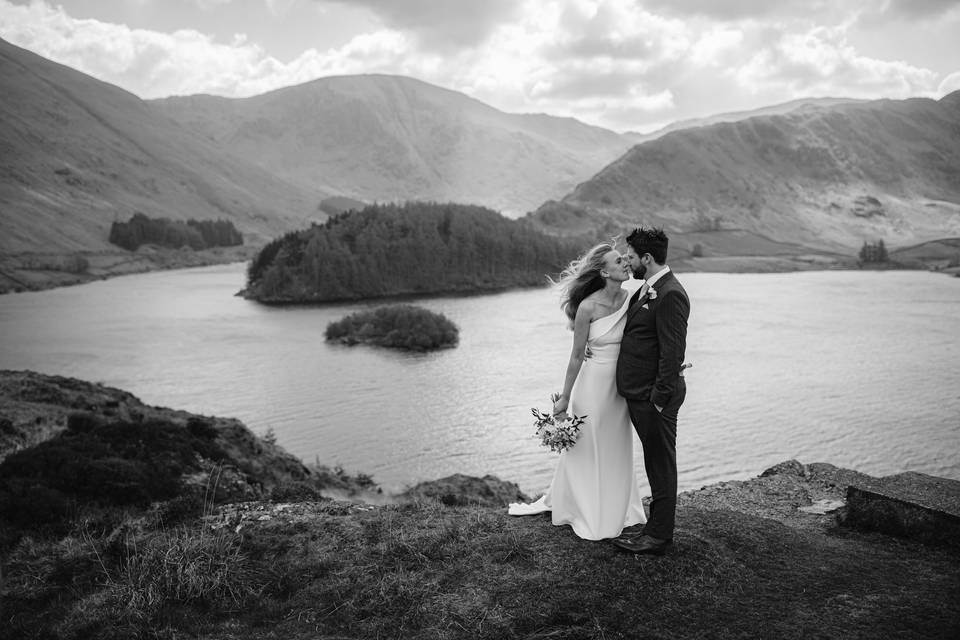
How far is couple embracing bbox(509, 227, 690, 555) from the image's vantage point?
25.1ft

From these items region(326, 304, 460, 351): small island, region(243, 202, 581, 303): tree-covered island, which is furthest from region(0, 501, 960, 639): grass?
region(243, 202, 581, 303): tree-covered island

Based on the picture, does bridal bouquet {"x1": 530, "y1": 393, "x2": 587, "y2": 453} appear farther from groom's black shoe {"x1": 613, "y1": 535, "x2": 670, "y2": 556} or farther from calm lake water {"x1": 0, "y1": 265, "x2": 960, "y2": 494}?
calm lake water {"x1": 0, "y1": 265, "x2": 960, "y2": 494}

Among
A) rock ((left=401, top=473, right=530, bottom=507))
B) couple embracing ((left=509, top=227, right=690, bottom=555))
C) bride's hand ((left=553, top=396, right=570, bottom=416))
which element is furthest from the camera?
rock ((left=401, top=473, right=530, bottom=507))

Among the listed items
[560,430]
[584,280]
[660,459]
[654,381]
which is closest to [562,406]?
[560,430]

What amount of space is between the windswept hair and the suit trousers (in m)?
1.43

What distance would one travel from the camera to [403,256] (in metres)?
122

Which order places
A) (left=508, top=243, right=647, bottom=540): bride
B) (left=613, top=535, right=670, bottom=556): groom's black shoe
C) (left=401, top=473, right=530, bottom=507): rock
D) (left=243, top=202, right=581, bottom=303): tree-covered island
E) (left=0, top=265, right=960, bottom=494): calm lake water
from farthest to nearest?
(left=243, top=202, right=581, bottom=303): tree-covered island
(left=0, top=265, right=960, bottom=494): calm lake water
(left=401, top=473, right=530, bottom=507): rock
(left=508, top=243, right=647, bottom=540): bride
(left=613, top=535, right=670, bottom=556): groom's black shoe

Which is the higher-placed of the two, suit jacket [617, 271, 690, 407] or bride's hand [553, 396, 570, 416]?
suit jacket [617, 271, 690, 407]

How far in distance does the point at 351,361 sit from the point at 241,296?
53.7 m

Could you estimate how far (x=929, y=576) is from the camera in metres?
7.71

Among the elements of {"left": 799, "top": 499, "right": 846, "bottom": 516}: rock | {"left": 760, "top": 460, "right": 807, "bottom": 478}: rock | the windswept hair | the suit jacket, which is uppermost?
the windswept hair

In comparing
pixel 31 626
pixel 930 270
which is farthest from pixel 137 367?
pixel 930 270

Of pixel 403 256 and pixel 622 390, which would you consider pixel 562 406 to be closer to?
pixel 622 390

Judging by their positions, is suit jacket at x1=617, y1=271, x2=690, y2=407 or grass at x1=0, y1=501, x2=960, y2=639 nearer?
grass at x1=0, y1=501, x2=960, y2=639
